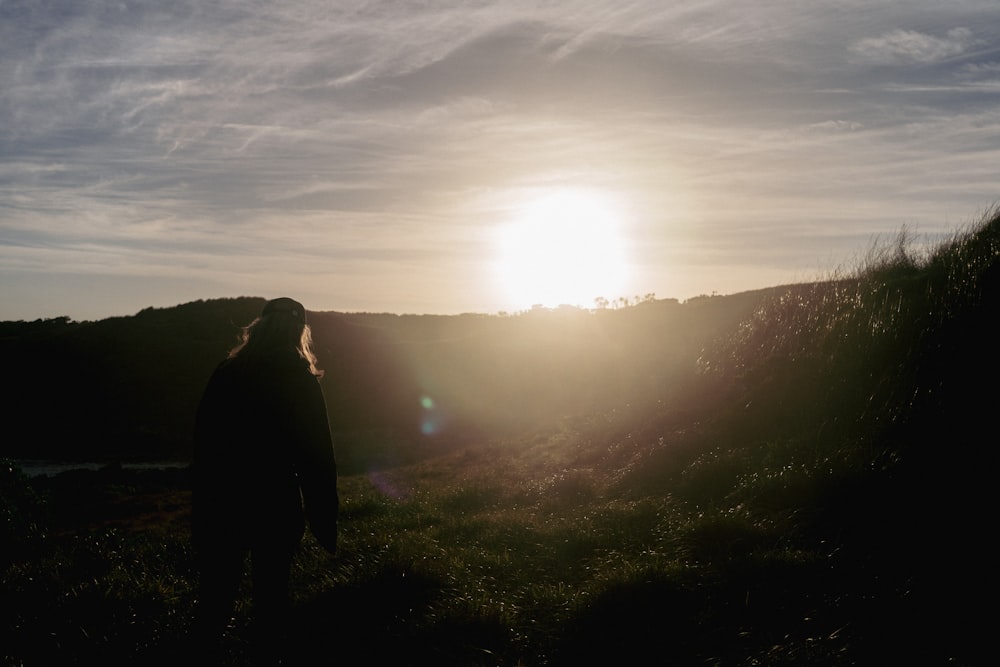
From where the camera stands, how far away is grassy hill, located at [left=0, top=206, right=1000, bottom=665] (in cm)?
510

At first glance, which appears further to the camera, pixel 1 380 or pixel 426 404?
pixel 1 380

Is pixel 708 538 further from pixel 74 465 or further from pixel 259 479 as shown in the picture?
pixel 74 465

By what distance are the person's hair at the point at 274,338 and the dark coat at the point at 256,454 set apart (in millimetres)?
132

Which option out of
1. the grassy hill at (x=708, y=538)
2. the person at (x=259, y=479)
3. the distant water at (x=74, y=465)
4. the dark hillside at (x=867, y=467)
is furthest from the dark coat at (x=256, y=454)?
the distant water at (x=74, y=465)

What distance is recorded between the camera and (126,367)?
42.2 metres

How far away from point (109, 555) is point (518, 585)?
545cm

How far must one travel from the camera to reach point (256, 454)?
460cm

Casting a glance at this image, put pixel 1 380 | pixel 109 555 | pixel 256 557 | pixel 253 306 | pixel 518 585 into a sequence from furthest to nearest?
pixel 253 306, pixel 1 380, pixel 109 555, pixel 518 585, pixel 256 557

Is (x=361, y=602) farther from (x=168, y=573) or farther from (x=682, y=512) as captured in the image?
(x=682, y=512)

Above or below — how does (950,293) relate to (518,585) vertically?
above

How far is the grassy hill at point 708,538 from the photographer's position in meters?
5.10

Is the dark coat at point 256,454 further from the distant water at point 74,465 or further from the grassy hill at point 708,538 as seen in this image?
the distant water at point 74,465

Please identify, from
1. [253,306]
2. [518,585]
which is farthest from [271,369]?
[253,306]

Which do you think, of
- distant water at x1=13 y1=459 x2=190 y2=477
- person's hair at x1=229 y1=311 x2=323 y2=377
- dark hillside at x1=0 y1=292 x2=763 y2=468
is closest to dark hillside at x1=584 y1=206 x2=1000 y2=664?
person's hair at x1=229 y1=311 x2=323 y2=377
